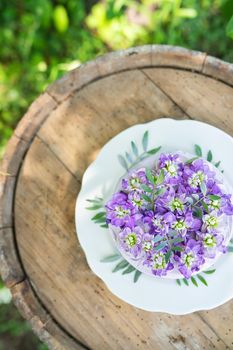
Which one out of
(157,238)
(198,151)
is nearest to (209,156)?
(198,151)

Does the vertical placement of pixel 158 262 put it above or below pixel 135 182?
below

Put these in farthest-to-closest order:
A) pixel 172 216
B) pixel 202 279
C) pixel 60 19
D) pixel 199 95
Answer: pixel 60 19 < pixel 199 95 < pixel 202 279 < pixel 172 216

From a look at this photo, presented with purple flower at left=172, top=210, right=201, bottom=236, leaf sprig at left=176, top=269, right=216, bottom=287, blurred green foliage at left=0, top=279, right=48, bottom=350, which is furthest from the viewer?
blurred green foliage at left=0, top=279, right=48, bottom=350

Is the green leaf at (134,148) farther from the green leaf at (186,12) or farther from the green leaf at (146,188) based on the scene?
the green leaf at (186,12)

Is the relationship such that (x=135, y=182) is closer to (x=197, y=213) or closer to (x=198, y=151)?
(x=197, y=213)

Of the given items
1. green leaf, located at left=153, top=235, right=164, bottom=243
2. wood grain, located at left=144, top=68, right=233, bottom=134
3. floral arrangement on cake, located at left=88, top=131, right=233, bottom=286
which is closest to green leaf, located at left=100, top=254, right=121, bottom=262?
floral arrangement on cake, located at left=88, top=131, right=233, bottom=286

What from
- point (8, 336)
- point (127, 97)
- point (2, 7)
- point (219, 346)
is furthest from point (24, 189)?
point (2, 7)

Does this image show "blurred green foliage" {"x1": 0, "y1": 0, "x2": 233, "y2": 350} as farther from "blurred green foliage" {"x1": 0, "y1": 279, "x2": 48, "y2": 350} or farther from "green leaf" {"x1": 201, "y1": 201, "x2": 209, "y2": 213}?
"green leaf" {"x1": 201, "y1": 201, "x2": 209, "y2": 213}
